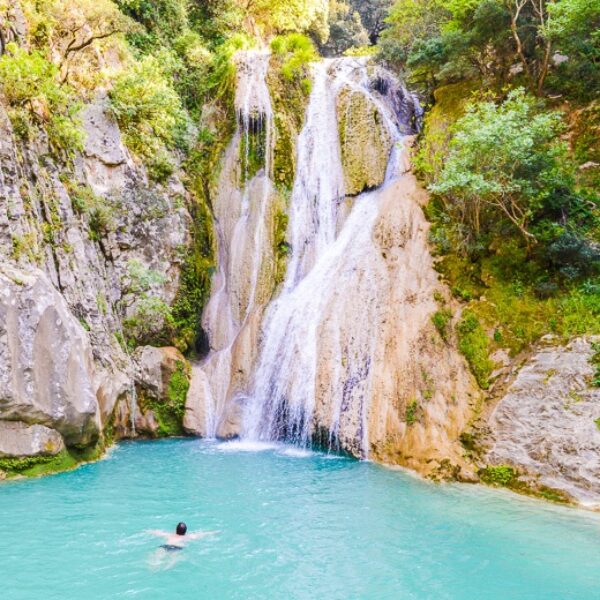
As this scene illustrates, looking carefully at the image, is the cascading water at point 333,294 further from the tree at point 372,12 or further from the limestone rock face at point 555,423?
the tree at point 372,12

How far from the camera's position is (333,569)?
7188mm

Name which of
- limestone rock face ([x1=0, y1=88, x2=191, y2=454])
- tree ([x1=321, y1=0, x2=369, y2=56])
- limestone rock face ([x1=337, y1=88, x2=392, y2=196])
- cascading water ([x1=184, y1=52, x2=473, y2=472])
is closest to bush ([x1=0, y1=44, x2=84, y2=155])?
limestone rock face ([x1=0, y1=88, x2=191, y2=454])

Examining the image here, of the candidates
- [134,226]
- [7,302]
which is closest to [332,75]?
[134,226]

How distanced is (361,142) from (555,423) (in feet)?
42.3

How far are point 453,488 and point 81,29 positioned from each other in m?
18.4

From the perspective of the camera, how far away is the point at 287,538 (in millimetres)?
8117

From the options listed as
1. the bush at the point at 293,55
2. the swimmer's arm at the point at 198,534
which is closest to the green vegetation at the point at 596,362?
the swimmer's arm at the point at 198,534

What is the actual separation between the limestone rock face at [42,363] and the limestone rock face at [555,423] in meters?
9.00

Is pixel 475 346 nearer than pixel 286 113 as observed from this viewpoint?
Yes

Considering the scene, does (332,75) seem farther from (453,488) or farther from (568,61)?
(453,488)

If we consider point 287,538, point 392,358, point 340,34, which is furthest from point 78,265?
point 340,34

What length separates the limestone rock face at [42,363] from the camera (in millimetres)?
10352

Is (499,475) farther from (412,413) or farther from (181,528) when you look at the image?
(181,528)

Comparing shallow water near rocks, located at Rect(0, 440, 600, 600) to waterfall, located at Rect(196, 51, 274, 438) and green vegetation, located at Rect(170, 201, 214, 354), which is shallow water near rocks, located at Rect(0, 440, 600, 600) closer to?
waterfall, located at Rect(196, 51, 274, 438)
